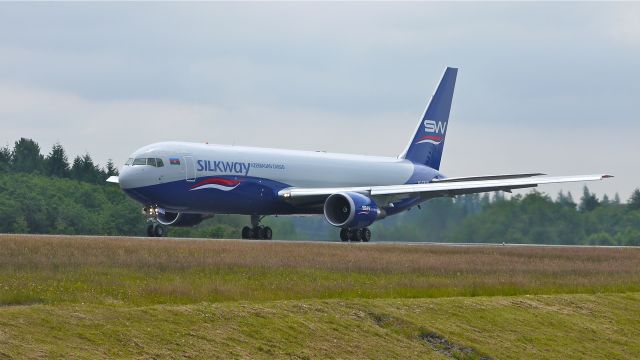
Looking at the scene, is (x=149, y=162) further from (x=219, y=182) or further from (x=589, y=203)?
(x=589, y=203)

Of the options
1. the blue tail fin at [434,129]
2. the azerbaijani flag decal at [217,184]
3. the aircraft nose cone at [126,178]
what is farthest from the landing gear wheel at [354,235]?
the blue tail fin at [434,129]

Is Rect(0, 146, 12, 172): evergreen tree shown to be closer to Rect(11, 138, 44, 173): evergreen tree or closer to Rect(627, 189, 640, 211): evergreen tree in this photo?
Rect(11, 138, 44, 173): evergreen tree

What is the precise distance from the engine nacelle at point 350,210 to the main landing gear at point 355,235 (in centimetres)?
78

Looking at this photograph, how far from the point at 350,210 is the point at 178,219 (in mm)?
7885

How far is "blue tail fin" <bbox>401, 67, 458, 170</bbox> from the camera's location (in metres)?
63.2

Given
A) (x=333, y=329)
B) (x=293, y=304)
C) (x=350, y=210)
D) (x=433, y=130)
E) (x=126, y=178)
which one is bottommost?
(x=333, y=329)

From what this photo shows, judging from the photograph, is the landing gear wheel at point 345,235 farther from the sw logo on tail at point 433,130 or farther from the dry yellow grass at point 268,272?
the sw logo on tail at point 433,130

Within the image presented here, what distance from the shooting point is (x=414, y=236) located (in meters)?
67.9

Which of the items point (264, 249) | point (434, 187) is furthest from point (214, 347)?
point (434, 187)

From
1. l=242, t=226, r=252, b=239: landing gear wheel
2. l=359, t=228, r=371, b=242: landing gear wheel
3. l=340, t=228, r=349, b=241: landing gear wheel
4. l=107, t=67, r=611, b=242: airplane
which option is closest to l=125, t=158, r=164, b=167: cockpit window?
l=107, t=67, r=611, b=242: airplane

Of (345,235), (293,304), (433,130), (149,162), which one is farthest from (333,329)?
(433,130)

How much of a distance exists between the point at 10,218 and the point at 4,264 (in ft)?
99.0

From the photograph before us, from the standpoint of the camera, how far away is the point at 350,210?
5006cm

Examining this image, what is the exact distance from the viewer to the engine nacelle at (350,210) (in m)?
49.8
